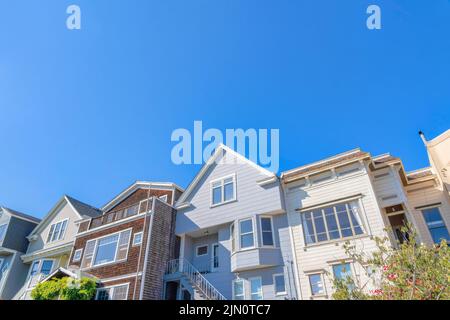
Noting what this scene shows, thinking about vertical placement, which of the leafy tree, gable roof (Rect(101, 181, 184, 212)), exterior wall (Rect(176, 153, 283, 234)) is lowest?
the leafy tree

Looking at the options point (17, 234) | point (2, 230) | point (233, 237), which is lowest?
point (233, 237)

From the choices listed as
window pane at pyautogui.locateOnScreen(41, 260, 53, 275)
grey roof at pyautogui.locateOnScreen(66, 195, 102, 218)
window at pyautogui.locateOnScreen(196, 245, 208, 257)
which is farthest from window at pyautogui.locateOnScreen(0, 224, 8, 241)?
window at pyautogui.locateOnScreen(196, 245, 208, 257)

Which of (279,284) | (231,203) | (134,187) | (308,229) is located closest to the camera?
(279,284)

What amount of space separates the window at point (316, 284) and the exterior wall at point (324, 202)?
197mm

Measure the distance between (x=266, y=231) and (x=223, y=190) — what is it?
4.51 meters

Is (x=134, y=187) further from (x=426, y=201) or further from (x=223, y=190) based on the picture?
(x=426, y=201)

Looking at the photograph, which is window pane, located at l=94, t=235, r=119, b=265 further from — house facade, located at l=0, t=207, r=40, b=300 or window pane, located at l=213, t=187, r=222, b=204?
house facade, located at l=0, t=207, r=40, b=300

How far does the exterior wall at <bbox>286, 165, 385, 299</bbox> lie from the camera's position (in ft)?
48.8

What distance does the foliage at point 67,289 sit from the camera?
57.8 ft

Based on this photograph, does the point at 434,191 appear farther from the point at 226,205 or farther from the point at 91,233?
the point at 91,233

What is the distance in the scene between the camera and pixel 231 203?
19844 mm

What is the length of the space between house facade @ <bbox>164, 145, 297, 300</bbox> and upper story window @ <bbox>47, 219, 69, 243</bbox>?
1322 centimetres

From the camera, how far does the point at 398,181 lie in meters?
16.3

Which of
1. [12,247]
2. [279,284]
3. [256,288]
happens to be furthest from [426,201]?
[12,247]
